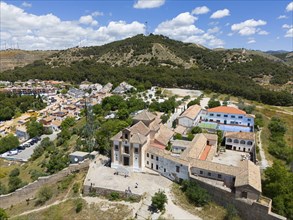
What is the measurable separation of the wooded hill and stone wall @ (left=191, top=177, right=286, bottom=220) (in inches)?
Result: 2885

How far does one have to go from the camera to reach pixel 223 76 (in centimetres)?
12488

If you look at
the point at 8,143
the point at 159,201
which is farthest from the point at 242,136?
the point at 8,143

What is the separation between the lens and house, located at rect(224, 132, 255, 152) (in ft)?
168

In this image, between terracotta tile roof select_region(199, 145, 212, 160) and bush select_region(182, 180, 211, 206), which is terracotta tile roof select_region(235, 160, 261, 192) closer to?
bush select_region(182, 180, 211, 206)

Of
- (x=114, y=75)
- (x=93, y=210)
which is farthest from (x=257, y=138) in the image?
(x=114, y=75)

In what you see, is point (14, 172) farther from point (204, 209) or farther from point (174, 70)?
point (174, 70)

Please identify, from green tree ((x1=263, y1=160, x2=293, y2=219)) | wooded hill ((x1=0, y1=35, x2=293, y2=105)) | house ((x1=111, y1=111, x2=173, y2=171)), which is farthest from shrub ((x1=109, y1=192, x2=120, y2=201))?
wooded hill ((x1=0, y1=35, x2=293, y2=105))

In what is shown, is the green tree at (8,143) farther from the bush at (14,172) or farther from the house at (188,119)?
the house at (188,119)

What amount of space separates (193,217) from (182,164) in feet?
25.7

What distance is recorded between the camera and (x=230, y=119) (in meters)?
64.5

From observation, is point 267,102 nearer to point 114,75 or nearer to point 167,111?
point 167,111

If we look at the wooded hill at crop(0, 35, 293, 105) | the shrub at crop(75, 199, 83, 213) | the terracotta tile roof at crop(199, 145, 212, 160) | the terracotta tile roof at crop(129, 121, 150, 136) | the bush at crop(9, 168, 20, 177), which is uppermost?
the wooded hill at crop(0, 35, 293, 105)

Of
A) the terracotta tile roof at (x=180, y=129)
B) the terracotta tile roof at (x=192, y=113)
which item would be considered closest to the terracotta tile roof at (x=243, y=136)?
the terracotta tile roof at (x=180, y=129)

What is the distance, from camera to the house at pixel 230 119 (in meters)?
61.3
